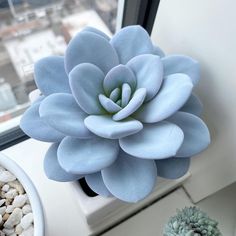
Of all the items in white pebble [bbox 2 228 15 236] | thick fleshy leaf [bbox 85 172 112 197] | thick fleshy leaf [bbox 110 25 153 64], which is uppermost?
thick fleshy leaf [bbox 110 25 153 64]

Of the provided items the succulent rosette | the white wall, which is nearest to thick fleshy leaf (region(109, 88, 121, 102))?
the succulent rosette

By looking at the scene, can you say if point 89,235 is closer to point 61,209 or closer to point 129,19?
point 61,209

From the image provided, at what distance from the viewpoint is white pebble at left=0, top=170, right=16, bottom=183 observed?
38 centimetres

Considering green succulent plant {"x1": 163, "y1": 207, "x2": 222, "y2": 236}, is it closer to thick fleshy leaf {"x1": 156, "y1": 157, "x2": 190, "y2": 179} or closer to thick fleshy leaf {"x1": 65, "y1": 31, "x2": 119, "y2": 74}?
thick fleshy leaf {"x1": 156, "y1": 157, "x2": 190, "y2": 179}

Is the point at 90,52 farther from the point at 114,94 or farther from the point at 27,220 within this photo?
the point at 27,220

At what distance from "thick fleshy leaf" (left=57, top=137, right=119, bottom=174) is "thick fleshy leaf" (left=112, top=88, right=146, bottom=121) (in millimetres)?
25

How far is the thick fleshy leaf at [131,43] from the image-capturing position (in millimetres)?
339

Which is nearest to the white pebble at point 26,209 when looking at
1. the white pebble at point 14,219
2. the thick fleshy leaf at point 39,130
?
the white pebble at point 14,219

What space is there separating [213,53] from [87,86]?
140mm

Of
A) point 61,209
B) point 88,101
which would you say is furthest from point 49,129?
point 61,209

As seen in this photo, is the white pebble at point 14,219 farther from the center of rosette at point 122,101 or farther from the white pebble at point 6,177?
the center of rosette at point 122,101

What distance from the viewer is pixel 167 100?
0.98ft

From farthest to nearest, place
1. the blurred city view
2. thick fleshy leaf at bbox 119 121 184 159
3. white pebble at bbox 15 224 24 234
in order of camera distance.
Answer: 1. the blurred city view
2. white pebble at bbox 15 224 24 234
3. thick fleshy leaf at bbox 119 121 184 159

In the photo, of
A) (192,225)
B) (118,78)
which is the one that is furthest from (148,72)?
(192,225)
